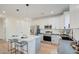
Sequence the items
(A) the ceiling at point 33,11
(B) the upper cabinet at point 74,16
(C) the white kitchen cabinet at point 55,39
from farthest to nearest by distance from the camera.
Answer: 1. (C) the white kitchen cabinet at point 55,39
2. (A) the ceiling at point 33,11
3. (B) the upper cabinet at point 74,16

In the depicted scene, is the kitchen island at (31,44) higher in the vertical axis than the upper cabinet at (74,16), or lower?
lower

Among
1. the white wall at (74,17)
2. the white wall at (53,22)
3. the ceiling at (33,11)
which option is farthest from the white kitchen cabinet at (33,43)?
the white wall at (74,17)

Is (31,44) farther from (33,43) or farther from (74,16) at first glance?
(74,16)

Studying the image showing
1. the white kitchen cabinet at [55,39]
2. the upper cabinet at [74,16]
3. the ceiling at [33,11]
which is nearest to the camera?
the upper cabinet at [74,16]

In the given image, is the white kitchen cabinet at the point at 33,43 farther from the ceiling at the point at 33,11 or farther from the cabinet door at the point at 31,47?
the ceiling at the point at 33,11

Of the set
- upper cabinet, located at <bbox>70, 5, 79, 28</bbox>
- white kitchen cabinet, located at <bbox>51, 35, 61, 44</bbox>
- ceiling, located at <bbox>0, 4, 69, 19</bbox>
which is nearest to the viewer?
upper cabinet, located at <bbox>70, 5, 79, 28</bbox>

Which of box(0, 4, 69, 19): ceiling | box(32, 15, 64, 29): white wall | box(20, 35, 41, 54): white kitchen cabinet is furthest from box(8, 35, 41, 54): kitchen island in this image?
box(0, 4, 69, 19): ceiling

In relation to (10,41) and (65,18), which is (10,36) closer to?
(10,41)

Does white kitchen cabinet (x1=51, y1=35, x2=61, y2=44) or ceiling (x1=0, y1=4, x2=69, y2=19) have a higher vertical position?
ceiling (x1=0, y1=4, x2=69, y2=19)

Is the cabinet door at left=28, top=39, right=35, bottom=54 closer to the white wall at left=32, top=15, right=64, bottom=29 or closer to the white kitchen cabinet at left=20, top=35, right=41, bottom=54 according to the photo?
the white kitchen cabinet at left=20, top=35, right=41, bottom=54

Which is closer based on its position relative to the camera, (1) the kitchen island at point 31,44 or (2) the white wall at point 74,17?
(2) the white wall at point 74,17

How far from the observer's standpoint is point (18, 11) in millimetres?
2285
